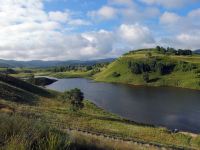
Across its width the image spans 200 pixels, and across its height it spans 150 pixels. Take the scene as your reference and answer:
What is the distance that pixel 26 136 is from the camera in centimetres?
1062

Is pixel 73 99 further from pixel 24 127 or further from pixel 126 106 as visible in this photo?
pixel 24 127

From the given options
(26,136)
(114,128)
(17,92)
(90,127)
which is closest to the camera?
(26,136)

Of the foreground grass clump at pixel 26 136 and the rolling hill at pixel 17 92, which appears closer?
the foreground grass clump at pixel 26 136

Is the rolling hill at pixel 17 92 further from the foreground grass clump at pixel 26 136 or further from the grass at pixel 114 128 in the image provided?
the foreground grass clump at pixel 26 136

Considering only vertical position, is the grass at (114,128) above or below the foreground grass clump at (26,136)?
below

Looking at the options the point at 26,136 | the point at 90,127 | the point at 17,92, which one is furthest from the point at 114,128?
the point at 17,92

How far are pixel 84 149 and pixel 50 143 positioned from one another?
3926 millimetres

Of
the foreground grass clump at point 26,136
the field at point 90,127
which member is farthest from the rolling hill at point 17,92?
the foreground grass clump at point 26,136

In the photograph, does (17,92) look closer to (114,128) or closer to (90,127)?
(114,128)

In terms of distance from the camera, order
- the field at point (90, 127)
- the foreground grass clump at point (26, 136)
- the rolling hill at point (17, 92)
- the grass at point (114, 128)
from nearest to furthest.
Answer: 1. the foreground grass clump at point (26, 136)
2. the field at point (90, 127)
3. the grass at point (114, 128)
4. the rolling hill at point (17, 92)

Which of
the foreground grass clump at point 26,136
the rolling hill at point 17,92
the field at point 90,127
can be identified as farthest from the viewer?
the rolling hill at point 17,92

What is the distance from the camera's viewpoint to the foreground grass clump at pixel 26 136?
391 inches

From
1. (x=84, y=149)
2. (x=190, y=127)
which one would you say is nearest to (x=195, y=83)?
(x=190, y=127)

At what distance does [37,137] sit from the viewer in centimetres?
1116
